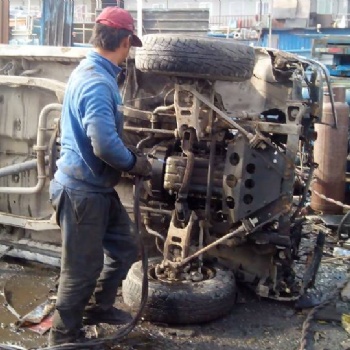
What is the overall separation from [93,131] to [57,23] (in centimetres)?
472

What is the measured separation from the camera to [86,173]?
10.4 feet

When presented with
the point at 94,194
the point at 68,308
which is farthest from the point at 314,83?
the point at 68,308

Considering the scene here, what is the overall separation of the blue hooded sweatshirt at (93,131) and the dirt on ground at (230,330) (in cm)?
103

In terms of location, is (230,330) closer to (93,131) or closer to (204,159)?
(204,159)

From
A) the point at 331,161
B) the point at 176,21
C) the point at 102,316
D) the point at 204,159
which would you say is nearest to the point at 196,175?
the point at 204,159

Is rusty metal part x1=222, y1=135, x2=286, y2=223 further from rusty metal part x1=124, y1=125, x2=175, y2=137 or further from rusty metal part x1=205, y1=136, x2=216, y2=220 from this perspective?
rusty metal part x1=124, y1=125, x2=175, y2=137

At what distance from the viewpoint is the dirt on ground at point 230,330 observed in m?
3.59

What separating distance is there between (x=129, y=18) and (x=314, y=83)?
1.65 m

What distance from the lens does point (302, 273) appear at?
15.4ft

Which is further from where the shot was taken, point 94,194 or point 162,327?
point 162,327

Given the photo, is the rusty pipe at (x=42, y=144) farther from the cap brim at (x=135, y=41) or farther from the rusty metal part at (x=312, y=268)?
the rusty metal part at (x=312, y=268)

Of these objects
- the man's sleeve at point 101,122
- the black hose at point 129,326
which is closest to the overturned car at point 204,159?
the black hose at point 129,326

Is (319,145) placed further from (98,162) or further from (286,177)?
(98,162)

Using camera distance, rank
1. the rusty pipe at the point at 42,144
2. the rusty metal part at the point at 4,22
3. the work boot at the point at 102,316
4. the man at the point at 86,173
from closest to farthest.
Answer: the man at the point at 86,173
the work boot at the point at 102,316
the rusty pipe at the point at 42,144
the rusty metal part at the point at 4,22
